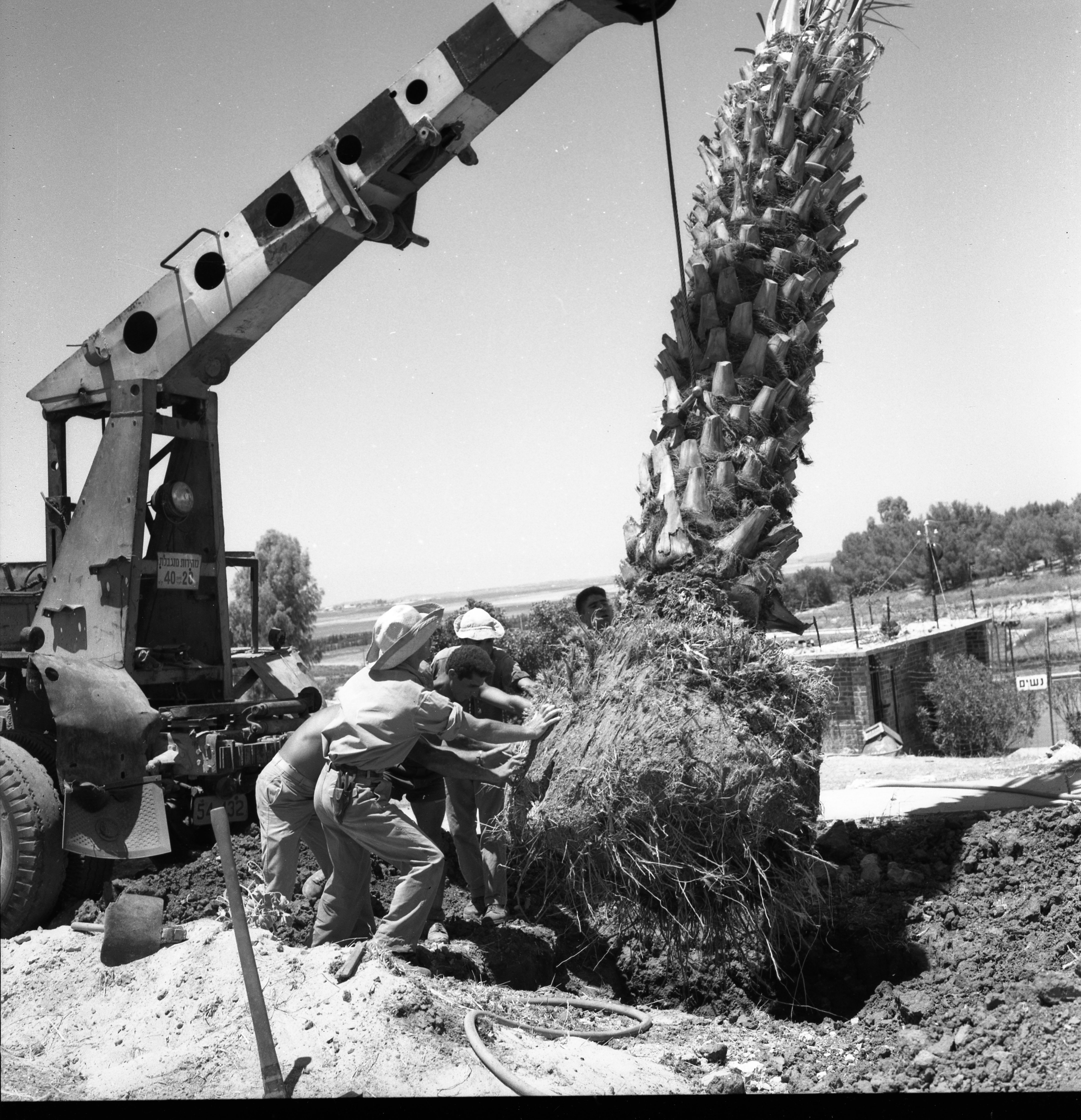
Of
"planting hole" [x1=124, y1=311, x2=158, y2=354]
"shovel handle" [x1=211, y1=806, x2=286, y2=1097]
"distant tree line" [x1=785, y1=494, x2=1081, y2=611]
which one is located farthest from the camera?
"distant tree line" [x1=785, y1=494, x2=1081, y2=611]

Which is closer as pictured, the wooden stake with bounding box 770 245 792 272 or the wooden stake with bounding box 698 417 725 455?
the wooden stake with bounding box 698 417 725 455

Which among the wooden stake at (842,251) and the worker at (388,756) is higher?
the wooden stake at (842,251)

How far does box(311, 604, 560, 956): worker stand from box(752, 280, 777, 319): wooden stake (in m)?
2.58

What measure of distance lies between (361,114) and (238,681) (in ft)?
10.9

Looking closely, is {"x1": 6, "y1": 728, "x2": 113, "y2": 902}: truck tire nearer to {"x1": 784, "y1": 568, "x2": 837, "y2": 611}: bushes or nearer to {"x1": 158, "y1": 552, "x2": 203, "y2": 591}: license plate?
{"x1": 158, "y1": 552, "x2": 203, "y2": 591}: license plate

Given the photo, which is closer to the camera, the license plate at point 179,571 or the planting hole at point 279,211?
the planting hole at point 279,211

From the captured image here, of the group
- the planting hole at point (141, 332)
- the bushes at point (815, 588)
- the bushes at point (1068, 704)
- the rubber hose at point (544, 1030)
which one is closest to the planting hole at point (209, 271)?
the planting hole at point (141, 332)

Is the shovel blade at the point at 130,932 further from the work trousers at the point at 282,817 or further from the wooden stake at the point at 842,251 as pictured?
the wooden stake at the point at 842,251

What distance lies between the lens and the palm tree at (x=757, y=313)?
511cm

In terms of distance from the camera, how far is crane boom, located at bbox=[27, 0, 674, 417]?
4871mm

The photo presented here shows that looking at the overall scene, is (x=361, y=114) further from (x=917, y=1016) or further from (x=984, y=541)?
(x=984, y=541)

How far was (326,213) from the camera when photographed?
4984 millimetres

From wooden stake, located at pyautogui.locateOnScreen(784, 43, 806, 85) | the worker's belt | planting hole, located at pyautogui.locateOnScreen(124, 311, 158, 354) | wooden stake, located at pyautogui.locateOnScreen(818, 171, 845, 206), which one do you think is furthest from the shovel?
wooden stake, located at pyautogui.locateOnScreen(784, 43, 806, 85)

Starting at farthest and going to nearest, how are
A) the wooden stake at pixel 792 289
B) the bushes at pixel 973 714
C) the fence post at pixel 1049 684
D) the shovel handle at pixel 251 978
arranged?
the bushes at pixel 973 714 → the fence post at pixel 1049 684 → the wooden stake at pixel 792 289 → the shovel handle at pixel 251 978
